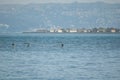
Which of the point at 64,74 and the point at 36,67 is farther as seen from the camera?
the point at 36,67

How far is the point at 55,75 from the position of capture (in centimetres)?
3186

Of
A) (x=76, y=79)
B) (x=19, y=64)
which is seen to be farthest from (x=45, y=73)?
(x=19, y=64)

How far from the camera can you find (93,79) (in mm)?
30125

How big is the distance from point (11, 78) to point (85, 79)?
4924mm

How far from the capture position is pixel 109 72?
33.6 metres

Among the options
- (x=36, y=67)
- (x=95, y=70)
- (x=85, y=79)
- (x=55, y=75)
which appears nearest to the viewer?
(x=85, y=79)

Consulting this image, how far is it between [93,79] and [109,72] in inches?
148

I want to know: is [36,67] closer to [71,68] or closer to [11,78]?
[71,68]

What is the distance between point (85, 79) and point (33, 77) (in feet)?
11.9

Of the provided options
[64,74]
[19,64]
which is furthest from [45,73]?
[19,64]

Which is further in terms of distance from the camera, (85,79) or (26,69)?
(26,69)

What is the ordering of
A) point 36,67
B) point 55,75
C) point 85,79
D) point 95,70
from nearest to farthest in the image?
point 85,79, point 55,75, point 95,70, point 36,67

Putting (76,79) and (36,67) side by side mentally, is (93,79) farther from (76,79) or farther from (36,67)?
(36,67)

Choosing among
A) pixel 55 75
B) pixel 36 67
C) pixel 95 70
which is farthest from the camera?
pixel 36 67
